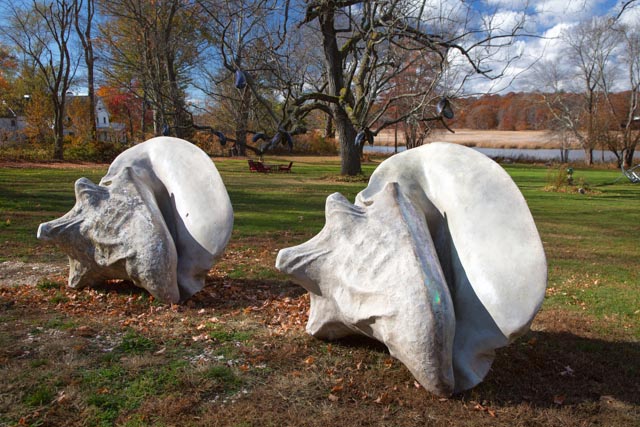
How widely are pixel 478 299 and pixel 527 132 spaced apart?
8252 centimetres

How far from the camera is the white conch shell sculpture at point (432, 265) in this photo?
13.0 ft

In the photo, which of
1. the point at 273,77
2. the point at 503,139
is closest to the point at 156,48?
the point at 273,77

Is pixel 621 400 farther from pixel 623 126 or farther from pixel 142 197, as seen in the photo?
pixel 623 126

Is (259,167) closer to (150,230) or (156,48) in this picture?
(156,48)

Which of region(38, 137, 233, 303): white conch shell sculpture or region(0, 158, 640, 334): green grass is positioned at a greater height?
region(38, 137, 233, 303): white conch shell sculpture

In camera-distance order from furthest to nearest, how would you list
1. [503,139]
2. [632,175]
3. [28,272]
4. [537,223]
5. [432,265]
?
[503,139] < [632,175] < [537,223] < [28,272] < [432,265]

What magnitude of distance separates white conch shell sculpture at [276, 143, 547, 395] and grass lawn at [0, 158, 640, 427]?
0.40m

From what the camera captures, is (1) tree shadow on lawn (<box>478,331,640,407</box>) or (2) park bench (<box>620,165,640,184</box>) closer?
(1) tree shadow on lawn (<box>478,331,640,407</box>)

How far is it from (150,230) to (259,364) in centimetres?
248

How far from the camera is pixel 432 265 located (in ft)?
13.4

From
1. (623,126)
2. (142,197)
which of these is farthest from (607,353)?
(623,126)

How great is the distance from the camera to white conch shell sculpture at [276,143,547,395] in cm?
396

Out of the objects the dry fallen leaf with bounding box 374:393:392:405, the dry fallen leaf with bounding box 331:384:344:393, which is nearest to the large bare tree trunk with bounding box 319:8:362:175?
the dry fallen leaf with bounding box 331:384:344:393

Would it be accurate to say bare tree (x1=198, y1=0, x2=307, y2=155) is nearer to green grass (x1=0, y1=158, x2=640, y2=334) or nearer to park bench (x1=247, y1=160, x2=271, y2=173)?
green grass (x1=0, y1=158, x2=640, y2=334)
